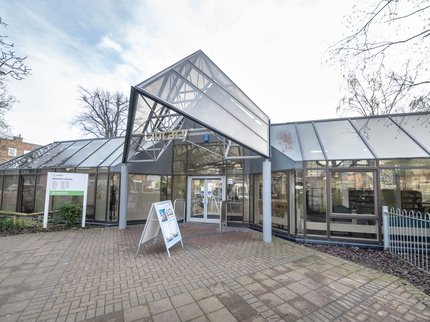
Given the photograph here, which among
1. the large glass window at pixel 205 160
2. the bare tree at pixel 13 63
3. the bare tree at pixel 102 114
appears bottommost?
the large glass window at pixel 205 160

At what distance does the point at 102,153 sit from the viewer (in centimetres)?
1116

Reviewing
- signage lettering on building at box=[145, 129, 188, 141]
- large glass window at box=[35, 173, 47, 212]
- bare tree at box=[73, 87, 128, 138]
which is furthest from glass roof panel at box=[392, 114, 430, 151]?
→ bare tree at box=[73, 87, 128, 138]

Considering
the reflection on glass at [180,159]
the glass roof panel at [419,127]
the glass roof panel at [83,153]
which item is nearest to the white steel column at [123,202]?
the reflection on glass at [180,159]

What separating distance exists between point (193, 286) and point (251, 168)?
6342 millimetres

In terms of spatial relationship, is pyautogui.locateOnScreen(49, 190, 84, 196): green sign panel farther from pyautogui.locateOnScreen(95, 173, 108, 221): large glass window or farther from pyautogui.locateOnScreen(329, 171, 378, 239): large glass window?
pyautogui.locateOnScreen(329, 171, 378, 239): large glass window

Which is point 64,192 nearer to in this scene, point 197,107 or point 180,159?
point 180,159

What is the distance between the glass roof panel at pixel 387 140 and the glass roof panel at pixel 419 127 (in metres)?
0.24

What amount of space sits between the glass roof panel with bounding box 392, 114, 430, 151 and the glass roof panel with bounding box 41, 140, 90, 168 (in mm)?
14858

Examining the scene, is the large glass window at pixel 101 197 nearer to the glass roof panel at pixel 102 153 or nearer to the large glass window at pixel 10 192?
the glass roof panel at pixel 102 153

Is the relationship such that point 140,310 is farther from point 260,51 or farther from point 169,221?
point 260,51

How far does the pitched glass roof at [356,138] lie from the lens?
7148mm

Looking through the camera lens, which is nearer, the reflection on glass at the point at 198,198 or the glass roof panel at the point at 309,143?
the glass roof panel at the point at 309,143

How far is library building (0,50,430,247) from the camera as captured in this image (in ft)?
20.5

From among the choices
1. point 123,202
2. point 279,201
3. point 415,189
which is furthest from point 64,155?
point 415,189
